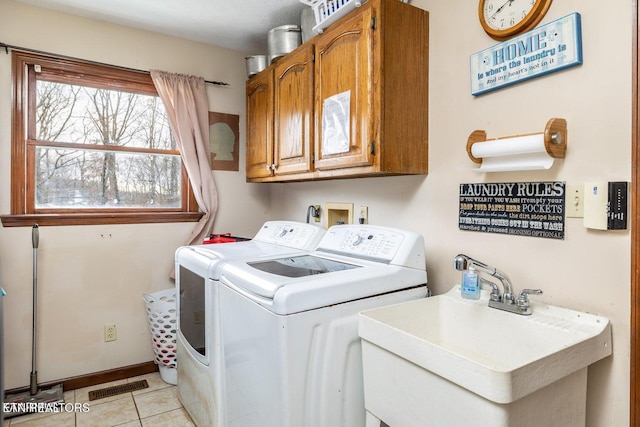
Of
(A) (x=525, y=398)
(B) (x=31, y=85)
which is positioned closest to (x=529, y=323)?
(A) (x=525, y=398)

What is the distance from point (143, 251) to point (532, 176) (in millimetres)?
2499

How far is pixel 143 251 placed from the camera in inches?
105

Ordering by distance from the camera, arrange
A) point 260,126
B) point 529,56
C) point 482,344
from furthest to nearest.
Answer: point 260,126, point 529,56, point 482,344

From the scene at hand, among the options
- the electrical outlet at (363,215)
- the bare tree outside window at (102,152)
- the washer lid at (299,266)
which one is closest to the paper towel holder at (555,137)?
the washer lid at (299,266)

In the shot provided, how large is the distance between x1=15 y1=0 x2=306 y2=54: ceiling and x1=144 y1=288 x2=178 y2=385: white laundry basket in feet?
6.20

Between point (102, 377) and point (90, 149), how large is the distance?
158cm

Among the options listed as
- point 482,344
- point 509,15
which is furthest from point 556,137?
point 482,344

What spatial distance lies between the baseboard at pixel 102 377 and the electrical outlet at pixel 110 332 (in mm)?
219

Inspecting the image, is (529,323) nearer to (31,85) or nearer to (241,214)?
(241,214)

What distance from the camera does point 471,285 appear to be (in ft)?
4.78

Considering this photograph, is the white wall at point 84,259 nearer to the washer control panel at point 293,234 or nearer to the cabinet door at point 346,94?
the washer control panel at point 293,234

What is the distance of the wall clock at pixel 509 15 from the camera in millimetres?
1313

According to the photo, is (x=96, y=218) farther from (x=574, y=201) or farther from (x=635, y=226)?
(x=635, y=226)

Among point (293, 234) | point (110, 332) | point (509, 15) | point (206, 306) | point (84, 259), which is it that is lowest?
point (110, 332)
